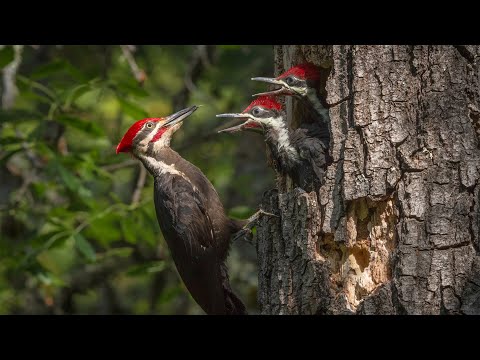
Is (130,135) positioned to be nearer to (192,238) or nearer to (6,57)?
(192,238)

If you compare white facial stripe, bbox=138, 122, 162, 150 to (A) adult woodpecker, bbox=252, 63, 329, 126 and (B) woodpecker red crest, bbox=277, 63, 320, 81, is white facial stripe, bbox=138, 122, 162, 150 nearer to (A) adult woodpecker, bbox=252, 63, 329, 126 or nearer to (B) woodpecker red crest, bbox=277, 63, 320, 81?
(A) adult woodpecker, bbox=252, 63, 329, 126

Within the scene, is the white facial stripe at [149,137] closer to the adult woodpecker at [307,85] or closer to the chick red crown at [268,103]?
the chick red crown at [268,103]

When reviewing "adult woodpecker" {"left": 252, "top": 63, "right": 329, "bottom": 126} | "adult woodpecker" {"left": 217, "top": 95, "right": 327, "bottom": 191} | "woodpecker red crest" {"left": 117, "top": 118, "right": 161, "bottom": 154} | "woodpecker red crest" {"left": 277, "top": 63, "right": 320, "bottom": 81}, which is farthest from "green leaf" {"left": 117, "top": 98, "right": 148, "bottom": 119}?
"woodpecker red crest" {"left": 277, "top": 63, "right": 320, "bottom": 81}

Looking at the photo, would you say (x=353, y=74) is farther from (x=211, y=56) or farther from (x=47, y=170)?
(x=211, y=56)

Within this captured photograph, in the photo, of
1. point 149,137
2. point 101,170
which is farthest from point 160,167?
point 101,170

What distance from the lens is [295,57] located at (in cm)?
395

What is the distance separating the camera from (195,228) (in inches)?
187

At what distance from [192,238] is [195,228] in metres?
0.07

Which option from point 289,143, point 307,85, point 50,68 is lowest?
point 289,143

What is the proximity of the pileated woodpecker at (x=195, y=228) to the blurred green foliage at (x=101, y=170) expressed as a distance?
47cm

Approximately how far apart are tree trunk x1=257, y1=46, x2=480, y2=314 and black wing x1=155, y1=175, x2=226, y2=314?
1235 mm

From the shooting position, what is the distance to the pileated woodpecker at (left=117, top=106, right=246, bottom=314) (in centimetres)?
462

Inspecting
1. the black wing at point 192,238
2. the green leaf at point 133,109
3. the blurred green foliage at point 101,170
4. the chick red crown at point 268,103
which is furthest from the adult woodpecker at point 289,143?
the green leaf at point 133,109
